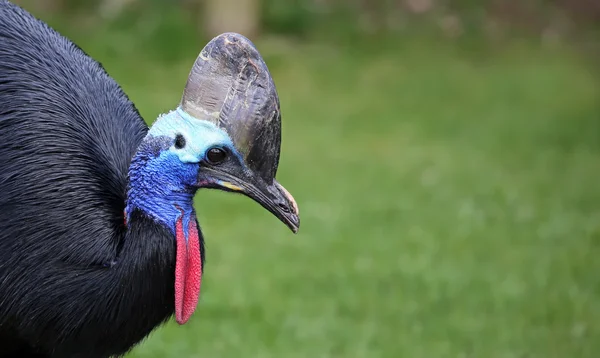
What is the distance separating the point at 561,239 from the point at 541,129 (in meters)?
2.35

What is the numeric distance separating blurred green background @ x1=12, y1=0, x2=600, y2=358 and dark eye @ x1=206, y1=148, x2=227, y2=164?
6.08ft

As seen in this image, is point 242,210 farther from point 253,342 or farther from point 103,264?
point 103,264

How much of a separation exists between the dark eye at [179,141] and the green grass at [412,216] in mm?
1871

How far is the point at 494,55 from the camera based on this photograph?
10.1 m

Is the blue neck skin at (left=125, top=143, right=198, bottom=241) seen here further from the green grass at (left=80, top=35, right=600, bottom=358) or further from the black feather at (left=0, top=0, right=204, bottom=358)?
the green grass at (left=80, top=35, right=600, bottom=358)

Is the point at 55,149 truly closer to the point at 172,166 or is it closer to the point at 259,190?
the point at 172,166

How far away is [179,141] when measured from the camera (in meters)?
2.93

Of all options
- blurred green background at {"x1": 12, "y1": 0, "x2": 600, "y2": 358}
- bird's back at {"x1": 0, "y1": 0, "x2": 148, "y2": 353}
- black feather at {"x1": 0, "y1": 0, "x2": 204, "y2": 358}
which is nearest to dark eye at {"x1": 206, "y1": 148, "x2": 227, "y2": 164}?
black feather at {"x1": 0, "y1": 0, "x2": 204, "y2": 358}

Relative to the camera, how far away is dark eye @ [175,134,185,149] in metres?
2.92

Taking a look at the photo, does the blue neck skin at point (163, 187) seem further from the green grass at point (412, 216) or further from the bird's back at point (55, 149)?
the green grass at point (412, 216)

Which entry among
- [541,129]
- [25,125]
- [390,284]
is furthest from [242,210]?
[25,125]

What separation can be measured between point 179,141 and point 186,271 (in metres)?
0.36

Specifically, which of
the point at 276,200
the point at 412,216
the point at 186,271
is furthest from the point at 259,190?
the point at 412,216

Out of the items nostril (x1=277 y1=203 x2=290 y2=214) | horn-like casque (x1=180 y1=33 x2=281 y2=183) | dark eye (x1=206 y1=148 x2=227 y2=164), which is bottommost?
nostril (x1=277 y1=203 x2=290 y2=214)
